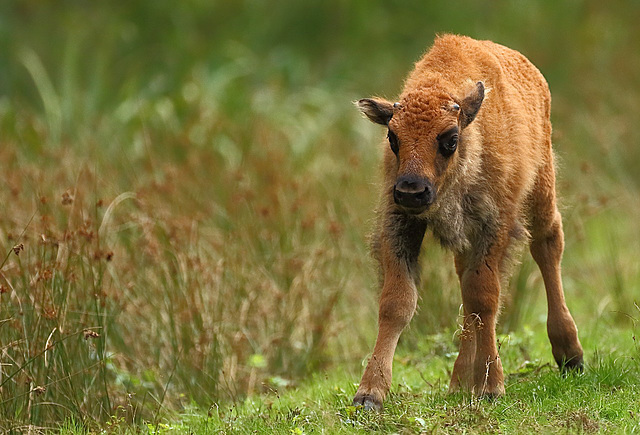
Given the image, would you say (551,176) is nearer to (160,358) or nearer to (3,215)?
(160,358)

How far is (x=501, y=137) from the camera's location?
21.5 feet

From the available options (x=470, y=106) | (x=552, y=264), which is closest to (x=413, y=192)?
(x=470, y=106)

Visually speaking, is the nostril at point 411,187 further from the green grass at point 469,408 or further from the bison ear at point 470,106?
the green grass at point 469,408

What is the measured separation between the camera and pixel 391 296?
6.15m

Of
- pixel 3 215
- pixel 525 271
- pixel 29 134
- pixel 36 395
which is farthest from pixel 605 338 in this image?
pixel 29 134

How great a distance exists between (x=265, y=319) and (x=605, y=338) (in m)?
3.08

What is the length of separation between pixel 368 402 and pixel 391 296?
2.36 ft

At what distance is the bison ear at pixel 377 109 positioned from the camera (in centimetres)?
628

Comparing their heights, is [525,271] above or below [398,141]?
below

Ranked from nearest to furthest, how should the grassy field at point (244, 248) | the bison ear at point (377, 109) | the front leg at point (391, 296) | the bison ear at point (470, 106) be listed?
the front leg at point (391, 296)
the bison ear at point (470, 106)
the bison ear at point (377, 109)
the grassy field at point (244, 248)

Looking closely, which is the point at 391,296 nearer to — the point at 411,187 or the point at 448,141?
the point at 411,187

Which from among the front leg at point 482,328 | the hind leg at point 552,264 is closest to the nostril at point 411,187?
the front leg at point 482,328

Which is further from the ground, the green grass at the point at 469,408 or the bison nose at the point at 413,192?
the bison nose at the point at 413,192

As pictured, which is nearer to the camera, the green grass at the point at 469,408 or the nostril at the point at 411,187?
the green grass at the point at 469,408
